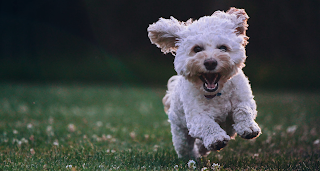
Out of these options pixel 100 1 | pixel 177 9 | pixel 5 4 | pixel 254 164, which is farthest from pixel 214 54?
pixel 5 4

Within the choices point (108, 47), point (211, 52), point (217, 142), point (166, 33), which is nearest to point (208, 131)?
point (217, 142)

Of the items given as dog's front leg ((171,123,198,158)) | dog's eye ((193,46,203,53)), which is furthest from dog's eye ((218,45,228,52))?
dog's front leg ((171,123,198,158))

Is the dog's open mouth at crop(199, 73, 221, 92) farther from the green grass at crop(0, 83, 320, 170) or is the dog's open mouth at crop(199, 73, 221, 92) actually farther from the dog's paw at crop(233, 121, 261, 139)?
the green grass at crop(0, 83, 320, 170)

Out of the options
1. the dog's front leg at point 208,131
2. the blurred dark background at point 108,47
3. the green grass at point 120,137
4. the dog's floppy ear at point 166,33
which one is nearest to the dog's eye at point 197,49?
the dog's floppy ear at point 166,33

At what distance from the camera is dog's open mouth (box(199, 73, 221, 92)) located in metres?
3.21

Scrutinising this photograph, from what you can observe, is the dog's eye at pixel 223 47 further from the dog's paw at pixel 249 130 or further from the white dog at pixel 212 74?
the dog's paw at pixel 249 130

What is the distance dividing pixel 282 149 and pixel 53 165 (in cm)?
307

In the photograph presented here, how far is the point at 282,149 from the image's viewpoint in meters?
4.88

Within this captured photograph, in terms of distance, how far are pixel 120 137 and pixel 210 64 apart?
3.17 metres

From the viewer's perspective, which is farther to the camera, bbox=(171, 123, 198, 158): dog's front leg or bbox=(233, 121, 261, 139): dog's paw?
bbox=(171, 123, 198, 158): dog's front leg

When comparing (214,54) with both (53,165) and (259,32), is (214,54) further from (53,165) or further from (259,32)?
(259,32)

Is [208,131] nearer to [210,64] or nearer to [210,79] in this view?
[210,79]

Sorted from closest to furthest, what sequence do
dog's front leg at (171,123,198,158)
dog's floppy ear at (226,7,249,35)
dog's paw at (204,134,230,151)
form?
1. dog's paw at (204,134,230,151)
2. dog's floppy ear at (226,7,249,35)
3. dog's front leg at (171,123,198,158)

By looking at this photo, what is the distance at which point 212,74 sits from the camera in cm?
323
